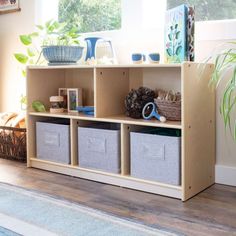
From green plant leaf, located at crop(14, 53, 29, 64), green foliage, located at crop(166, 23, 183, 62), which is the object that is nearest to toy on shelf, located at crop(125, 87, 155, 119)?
green foliage, located at crop(166, 23, 183, 62)

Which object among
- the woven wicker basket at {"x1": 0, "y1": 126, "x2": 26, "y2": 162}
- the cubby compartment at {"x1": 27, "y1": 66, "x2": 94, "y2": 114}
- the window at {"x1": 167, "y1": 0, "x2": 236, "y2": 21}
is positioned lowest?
the woven wicker basket at {"x1": 0, "y1": 126, "x2": 26, "y2": 162}

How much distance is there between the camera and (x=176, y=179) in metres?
1.80

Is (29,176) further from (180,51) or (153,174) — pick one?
(180,51)

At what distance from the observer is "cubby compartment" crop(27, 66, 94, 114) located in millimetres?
2430

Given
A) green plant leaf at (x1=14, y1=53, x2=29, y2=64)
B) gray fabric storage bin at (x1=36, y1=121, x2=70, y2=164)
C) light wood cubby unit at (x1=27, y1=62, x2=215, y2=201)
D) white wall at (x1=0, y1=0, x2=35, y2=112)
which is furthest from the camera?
white wall at (x1=0, y1=0, x2=35, y2=112)

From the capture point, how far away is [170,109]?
75.5 inches

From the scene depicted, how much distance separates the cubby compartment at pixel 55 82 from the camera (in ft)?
7.97

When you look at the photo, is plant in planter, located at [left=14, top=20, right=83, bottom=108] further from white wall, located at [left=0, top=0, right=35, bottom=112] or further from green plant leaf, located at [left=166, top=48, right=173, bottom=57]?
green plant leaf, located at [left=166, top=48, right=173, bottom=57]

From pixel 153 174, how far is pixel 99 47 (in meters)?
0.98

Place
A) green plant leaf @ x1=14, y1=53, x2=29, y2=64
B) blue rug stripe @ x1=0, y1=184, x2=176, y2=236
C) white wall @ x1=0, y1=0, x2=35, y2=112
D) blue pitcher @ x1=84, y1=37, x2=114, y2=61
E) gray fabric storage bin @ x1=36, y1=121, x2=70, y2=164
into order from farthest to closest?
white wall @ x1=0, y1=0, x2=35, y2=112, green plant leaf @ x1=14, y1=53, x2=29, y2=64, blue pitcher @ x1=84, y1=37, x2=114, y2=61, gray fabric storage bin @ x1=36, y1=121, x2=70, y2=164, blue rug stripe @ x1=0, y1=184, x2=176, y2=236

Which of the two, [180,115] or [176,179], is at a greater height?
[180,115]

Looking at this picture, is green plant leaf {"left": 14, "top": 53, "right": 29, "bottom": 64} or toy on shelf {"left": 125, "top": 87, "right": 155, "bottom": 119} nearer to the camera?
toy on shelf {"left": 125, "top": 87, "right": 155, "bottom": 119}

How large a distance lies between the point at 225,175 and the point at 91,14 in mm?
1423

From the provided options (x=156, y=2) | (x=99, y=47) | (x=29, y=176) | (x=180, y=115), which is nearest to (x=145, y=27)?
(x=156, y=2)
